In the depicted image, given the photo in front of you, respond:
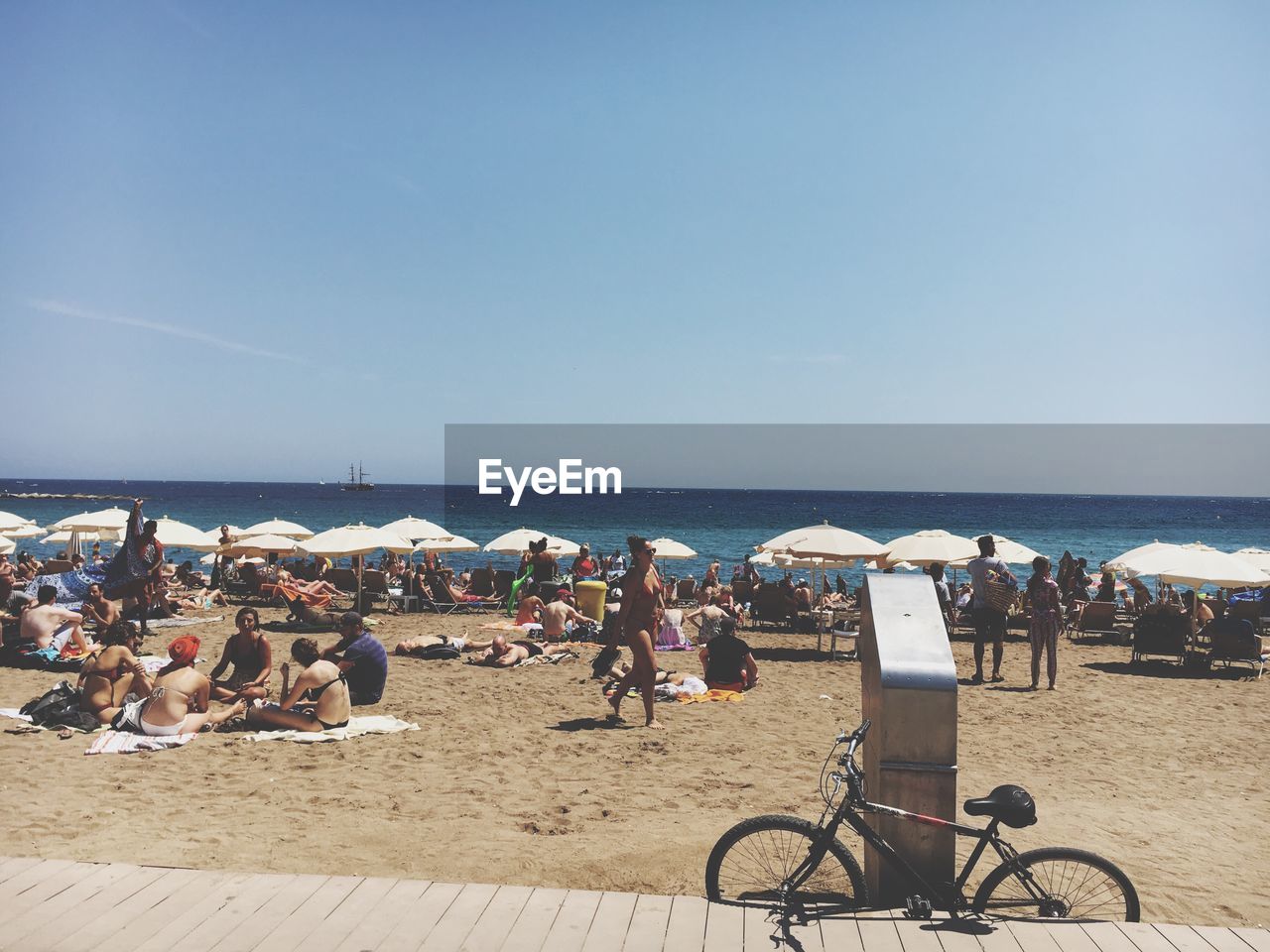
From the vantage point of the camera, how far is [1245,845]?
5258 mm

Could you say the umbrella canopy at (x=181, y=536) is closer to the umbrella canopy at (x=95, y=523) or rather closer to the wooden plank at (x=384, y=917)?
the umbrella canopy at (x=95, y=523)

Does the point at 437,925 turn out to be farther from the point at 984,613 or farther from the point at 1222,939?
the point at 984,613

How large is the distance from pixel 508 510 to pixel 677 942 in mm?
95166

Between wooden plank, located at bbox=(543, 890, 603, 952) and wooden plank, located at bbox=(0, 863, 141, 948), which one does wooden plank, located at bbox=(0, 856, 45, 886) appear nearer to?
wooden plank, located at bbox=(0, 863, 141, 948)

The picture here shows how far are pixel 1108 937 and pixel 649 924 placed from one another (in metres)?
1.74

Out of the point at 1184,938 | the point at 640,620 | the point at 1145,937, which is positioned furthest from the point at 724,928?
the point at 640,620

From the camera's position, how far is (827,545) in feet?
46.2

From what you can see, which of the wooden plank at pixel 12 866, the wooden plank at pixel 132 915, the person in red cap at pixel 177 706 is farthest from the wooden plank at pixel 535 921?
the person in red cap at pixel 177 706

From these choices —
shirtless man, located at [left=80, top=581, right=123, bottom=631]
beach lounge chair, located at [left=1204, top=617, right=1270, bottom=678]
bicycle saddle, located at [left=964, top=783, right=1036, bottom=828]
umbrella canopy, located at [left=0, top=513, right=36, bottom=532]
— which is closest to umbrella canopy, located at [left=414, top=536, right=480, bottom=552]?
shirtless man, located at [left=80, top=581, right=123, bottom=631]

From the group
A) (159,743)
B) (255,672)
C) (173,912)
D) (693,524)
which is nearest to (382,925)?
(173,912)

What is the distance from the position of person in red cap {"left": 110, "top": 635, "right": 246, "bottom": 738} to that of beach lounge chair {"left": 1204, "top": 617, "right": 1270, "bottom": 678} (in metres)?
12.1

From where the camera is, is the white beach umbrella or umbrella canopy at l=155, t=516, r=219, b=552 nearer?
umbrella canopy at l=155, t=516, r=219, b=552

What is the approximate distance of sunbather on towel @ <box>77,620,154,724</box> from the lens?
7266 millimetres

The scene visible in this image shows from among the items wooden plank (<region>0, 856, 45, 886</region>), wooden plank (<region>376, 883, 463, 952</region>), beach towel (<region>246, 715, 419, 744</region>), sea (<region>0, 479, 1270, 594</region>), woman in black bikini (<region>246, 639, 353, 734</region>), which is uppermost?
wooden plank (<region>376, 883, 463, 952</region>)
